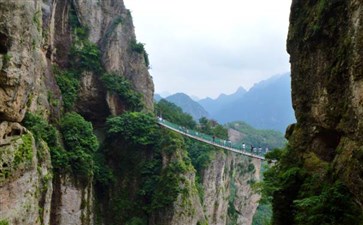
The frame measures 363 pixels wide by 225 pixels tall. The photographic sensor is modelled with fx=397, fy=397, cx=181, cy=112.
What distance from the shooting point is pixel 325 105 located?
857 cm

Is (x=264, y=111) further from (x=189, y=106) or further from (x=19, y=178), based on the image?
(x=19, y=178)

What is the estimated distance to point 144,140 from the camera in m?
25.9

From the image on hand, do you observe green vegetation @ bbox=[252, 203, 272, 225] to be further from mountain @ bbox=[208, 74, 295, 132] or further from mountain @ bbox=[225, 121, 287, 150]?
mountain @ bbox=[208, 74, 295, 132]

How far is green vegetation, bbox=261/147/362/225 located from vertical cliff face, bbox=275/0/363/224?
19mm

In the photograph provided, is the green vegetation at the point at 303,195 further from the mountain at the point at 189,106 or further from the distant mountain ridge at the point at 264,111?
the distant mountain ridge at the point at 264,111

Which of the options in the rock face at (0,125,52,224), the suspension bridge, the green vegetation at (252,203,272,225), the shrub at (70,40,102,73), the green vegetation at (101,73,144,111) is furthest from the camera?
the green vegetation at (252,203,272,225)

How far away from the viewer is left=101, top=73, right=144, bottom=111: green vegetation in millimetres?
27030

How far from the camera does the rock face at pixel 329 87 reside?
Result: 6857mm

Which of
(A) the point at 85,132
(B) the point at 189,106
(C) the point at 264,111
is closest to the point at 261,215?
(A) the point at 85,132

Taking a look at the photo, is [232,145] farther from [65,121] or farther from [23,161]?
[23,161]

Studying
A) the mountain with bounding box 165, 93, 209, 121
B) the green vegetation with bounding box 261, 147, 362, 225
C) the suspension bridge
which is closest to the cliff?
the suspension bridge

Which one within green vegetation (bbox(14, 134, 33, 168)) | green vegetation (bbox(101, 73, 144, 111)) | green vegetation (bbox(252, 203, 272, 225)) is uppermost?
green vegetation (bbox(101, 73, 144, 111))

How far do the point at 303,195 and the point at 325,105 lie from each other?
1.98 meters

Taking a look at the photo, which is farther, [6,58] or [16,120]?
[16,120]
